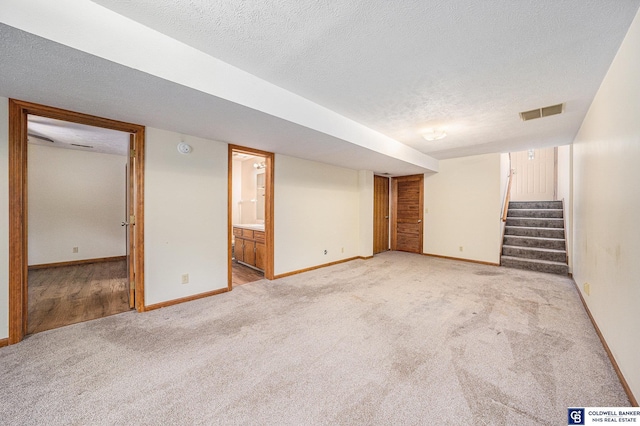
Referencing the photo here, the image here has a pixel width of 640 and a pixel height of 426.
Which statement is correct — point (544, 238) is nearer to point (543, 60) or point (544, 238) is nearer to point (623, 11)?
point (543, 60)

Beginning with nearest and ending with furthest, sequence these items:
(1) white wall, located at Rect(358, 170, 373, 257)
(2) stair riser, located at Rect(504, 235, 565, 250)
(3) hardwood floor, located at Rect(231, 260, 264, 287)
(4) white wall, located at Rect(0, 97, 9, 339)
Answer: (4) white wall, located at Rect(0, 97, 9, 339)
(3) hardwood floor, located at Rect(231, 260, 264, 287)
(2) stair riser, located at Rect(504, 235, 565, 250)
(1) white wall, located at Rect(358, 170, 373, 257)

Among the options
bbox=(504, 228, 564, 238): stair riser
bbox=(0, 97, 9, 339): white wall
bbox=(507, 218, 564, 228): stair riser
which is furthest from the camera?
bbox=(507, 218, 564, 228): stair riser

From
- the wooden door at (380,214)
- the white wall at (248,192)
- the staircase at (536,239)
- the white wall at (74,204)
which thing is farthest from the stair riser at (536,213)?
the white wall at (74,204)

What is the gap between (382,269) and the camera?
15.5 feet

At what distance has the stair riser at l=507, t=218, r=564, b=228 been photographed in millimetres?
5254

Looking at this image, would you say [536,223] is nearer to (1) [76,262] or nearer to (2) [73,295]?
(2) [73,295]

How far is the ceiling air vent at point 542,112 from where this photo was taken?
110 inches

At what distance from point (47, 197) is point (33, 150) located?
0.88 m

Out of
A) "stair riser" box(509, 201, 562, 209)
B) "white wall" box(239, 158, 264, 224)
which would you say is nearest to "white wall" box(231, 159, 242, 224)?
"white wall" box(239, 158, 264, 224)

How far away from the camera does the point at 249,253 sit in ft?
15.7

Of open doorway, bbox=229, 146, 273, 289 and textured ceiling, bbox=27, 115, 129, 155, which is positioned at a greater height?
textured ceiling, bbox=27, 115, 129, 155

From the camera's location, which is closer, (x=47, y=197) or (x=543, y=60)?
(x=543, y=60)

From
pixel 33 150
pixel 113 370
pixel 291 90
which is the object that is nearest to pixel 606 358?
pixel 291 90

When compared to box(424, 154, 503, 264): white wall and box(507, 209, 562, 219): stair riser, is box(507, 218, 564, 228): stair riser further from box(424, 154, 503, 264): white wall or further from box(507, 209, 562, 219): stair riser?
box(424, 154, 503, 264): white wall
